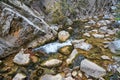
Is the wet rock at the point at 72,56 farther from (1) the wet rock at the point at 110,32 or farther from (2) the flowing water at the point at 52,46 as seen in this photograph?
(1) the wet rock at the point at 110,32

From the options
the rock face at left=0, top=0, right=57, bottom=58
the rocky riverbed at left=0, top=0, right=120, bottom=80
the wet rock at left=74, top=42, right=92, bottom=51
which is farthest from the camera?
the wet rock at left=74, top=42, right=92, bottom=51

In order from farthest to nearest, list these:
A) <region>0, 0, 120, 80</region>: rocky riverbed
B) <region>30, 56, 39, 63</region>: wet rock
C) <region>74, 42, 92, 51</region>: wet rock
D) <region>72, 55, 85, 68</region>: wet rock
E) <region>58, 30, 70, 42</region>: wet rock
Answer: <region>58, 30, 70, 42</region>: wet rock → <region>74, 42, 92, 51</region>: wet rock → <region>30, 56, 39, 63</region>: wet rock → <region>72, 55, 85, 68</region>: wet rock → <region>0, 0, 120, 80</region>: rocky riverbed

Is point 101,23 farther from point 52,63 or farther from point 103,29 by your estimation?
point 52,63

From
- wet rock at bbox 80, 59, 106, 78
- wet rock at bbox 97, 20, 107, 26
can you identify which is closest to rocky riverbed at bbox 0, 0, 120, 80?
wet rock at bbox 80, 59, 106, 78

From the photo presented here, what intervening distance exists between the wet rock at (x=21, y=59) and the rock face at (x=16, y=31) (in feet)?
0.69

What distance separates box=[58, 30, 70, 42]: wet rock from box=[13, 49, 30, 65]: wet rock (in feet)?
3.13

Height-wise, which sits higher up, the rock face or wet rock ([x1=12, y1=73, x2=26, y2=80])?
the rock face

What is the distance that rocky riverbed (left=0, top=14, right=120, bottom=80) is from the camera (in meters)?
3.12

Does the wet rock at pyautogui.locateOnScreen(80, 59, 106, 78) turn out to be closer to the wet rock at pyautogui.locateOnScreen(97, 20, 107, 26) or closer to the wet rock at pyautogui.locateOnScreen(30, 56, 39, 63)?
the wet rock at pyautogui.locateOnScreen(30, 56, 39, 63)

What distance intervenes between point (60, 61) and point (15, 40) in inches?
37.0

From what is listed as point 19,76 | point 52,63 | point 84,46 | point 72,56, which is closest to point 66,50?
point 72,56

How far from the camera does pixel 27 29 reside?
12.6 feet

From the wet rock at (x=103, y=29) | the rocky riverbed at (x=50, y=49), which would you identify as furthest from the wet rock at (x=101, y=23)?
the rocky riverbed at (x=50, y=49)

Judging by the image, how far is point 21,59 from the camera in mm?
3447
